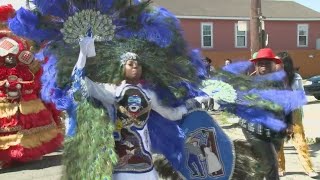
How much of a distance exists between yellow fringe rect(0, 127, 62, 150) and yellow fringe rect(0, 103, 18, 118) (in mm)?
346

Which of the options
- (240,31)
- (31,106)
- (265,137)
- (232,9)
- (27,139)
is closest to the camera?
(265,137)

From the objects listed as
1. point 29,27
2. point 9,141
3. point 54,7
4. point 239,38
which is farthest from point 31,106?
point 239,38

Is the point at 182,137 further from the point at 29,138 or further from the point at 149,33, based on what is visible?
the point at 29,138

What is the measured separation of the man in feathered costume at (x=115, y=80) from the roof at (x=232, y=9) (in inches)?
1006

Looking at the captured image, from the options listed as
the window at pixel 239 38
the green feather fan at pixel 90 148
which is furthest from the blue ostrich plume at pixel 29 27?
the window at pixel 239 38

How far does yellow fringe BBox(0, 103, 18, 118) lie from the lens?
804 cm

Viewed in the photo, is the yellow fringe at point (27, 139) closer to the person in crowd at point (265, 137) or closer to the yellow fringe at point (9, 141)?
the yellow fringe at point (9, 141)

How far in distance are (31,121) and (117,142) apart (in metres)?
4.63

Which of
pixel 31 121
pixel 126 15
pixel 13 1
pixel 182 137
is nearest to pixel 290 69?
pixel 182 137

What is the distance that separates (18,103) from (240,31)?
77.7 feet

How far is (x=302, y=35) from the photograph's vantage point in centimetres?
3378

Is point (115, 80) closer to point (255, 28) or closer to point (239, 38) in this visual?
point (255, 28)

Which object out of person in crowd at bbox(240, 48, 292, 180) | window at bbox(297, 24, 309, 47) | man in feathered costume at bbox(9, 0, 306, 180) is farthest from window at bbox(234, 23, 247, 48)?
man in feathered costume at bbox(9, 0, 306, 180)

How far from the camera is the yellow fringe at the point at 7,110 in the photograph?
8039 mm
